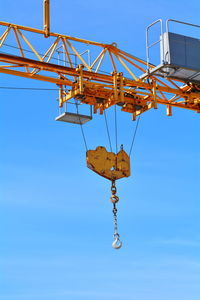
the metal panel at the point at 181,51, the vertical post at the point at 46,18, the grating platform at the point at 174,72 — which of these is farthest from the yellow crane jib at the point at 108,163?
the vertical post at the point at 46,18

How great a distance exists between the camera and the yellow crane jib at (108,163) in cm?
2167

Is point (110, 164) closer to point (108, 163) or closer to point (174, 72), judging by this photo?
point (108, 163)

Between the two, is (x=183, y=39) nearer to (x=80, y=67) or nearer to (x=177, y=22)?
(x=177, y=22)

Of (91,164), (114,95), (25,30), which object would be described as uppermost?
(25,30)

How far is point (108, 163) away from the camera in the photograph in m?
22.0

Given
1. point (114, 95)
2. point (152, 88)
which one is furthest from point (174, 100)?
point (114, 95)

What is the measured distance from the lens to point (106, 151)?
2205 centimetres

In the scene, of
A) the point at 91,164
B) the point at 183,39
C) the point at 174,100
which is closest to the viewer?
the point at 91,164

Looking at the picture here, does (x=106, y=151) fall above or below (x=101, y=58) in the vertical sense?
below

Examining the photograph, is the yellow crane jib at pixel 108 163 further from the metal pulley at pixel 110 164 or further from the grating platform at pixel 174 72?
the grating platform at pixel 174 72

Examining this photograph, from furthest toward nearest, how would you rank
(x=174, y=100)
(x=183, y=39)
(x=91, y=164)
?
(x=174, y=100) < (x=183, y=39) < (x=91, y=164)

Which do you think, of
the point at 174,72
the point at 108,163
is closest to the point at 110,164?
the point at 108,163

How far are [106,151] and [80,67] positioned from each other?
2681 millimetres

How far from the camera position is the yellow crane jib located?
21.7m
